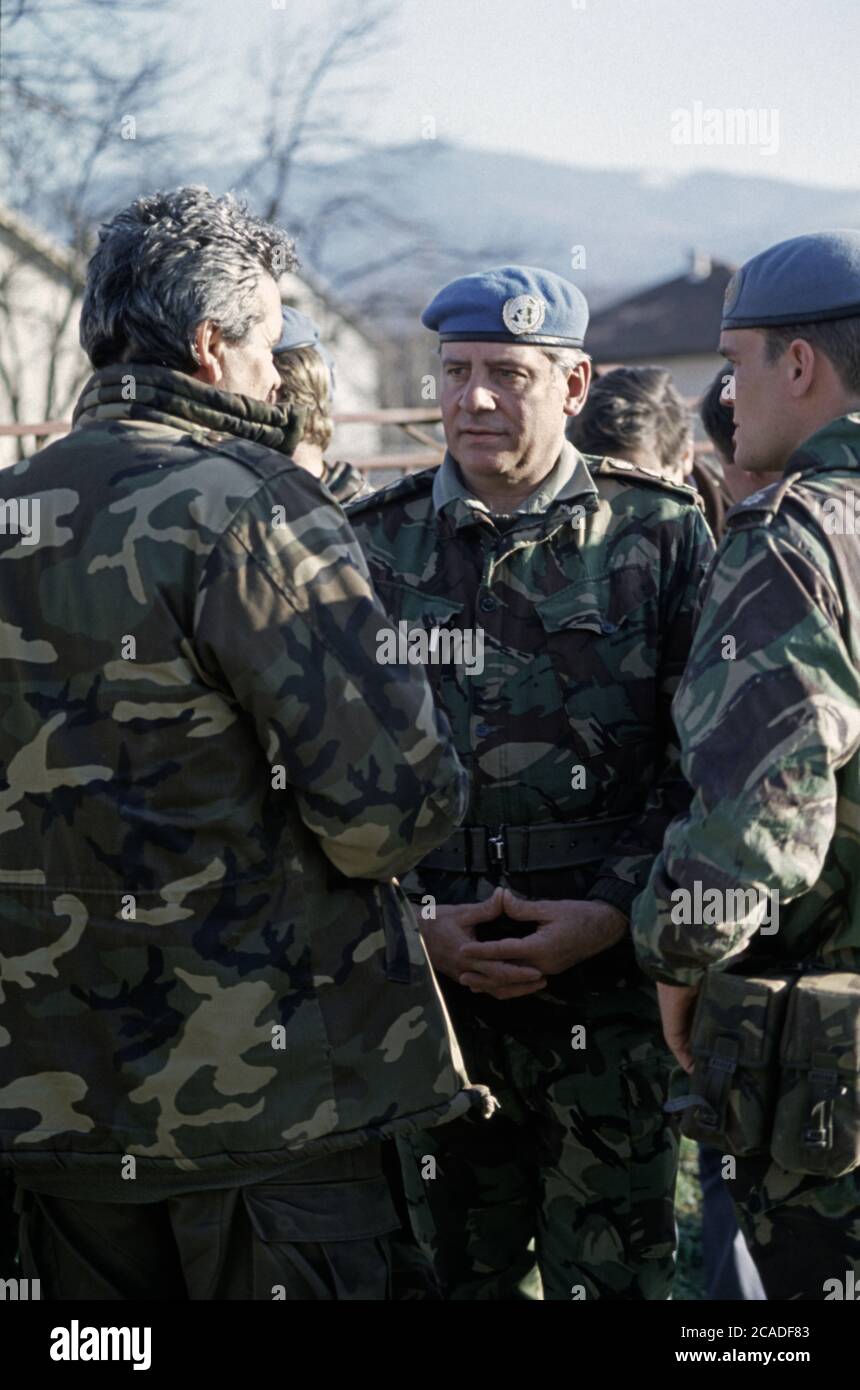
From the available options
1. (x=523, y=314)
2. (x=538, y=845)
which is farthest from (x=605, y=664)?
(x=523, y=314)

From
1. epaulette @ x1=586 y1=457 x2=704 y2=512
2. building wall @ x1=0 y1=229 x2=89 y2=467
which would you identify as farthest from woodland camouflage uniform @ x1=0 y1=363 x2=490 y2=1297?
building wall @ x1=0 y1=229 x2=89 y2=467

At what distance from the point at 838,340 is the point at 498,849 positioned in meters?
1.22

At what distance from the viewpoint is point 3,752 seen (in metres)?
2.29

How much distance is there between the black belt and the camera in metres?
3.10

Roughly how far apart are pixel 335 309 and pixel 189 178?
21.3ft

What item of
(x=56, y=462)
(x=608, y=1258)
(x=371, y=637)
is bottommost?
(x=608, y=1258)

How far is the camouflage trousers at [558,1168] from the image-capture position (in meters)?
3.06

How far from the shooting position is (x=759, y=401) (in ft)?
8.14

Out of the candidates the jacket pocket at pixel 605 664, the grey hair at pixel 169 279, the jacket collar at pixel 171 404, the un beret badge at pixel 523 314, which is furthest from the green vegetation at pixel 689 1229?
the grey hair at pixel 169 279

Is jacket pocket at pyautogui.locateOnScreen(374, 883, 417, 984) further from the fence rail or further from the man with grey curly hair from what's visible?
the fence rail

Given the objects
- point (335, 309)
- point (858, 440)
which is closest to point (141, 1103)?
point (858, 440)

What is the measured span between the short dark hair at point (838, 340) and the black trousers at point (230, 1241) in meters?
1.43

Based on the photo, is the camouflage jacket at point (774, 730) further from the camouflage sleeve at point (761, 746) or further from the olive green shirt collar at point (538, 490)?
the olive green shirt collar at point (538, 490)

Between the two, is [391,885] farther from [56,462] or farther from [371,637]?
[56,462]
